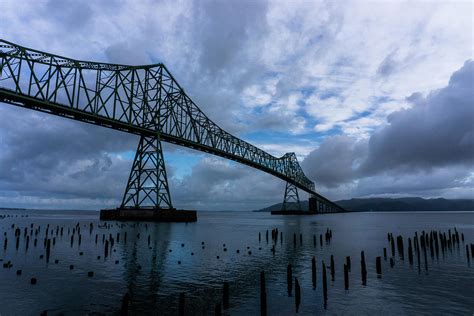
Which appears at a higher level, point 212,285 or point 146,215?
point 146,215

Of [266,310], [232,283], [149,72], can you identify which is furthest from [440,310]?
[149,72]

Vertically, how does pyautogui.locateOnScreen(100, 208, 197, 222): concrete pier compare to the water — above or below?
above

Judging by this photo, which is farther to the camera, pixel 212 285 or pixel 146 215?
pixel 146 215

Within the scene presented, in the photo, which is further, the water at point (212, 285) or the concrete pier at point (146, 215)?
the concrete pier at point (146, 215)

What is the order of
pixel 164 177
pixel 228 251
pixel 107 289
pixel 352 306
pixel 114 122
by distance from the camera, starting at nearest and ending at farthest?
pixel 352 306 < pixel 107 289 < pixel 228 251 < pixel 114 122 < pixel 164 177

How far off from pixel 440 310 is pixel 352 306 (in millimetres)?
4096

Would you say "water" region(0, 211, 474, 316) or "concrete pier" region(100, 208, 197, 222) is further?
"concrete pier" region(100, 208, 197, 222)

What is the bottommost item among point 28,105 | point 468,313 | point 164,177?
point 468,313

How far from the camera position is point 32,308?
1501cm

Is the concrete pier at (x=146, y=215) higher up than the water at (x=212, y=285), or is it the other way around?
the concrete pier at (x=146, y=215)

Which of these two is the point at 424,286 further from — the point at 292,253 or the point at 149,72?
the point at 149,72

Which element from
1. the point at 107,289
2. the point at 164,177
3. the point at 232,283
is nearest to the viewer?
the point at 107,289

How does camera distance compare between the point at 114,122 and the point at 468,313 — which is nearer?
the point at 468,313

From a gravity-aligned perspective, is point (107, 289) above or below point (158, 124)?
below
